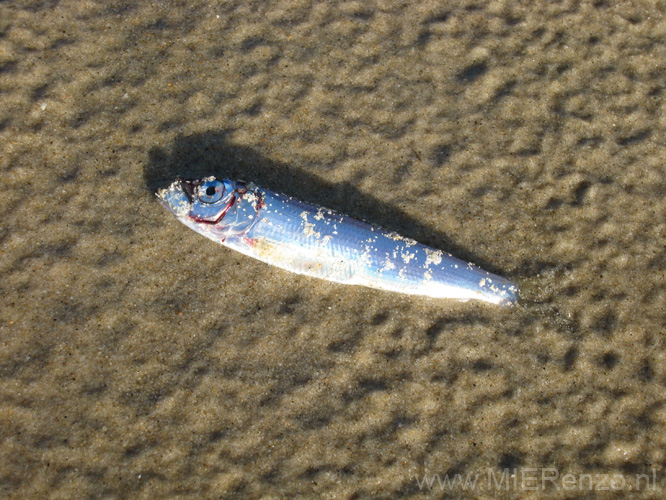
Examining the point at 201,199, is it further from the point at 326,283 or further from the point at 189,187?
the point at 326,283

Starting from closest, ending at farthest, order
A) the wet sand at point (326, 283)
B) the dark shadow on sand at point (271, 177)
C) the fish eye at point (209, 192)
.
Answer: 1. the wet sand at point (326, 283)
2. the fish eye at point (209, 192)
3. the dark shadow on sand at point (271, 177)

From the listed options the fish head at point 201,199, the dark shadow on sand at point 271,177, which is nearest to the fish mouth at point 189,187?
the fish head at point 201,199

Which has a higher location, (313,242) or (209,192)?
(209,192)

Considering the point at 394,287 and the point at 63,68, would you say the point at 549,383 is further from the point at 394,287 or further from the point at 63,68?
the point at 63,68

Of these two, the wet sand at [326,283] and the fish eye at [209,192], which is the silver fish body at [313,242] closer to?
the fish eye at [209,192]

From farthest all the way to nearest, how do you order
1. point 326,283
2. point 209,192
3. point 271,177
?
point 271,177, point 326,283, point 209,192

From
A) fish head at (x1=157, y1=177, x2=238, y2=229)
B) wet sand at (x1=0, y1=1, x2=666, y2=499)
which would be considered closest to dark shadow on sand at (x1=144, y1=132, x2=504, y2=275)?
wet sand at (x1=0, y1=1, x2=666, y2=499)

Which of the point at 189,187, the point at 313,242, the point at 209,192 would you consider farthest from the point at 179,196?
the point at 313,242

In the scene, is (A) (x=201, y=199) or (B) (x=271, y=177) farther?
(B) (x=271, y=177)
